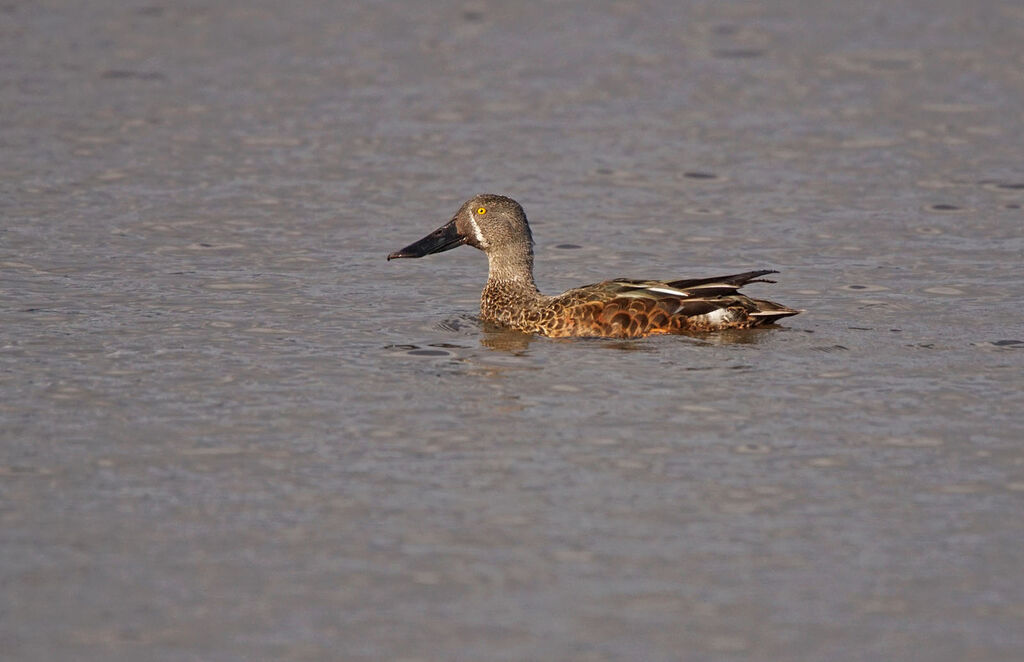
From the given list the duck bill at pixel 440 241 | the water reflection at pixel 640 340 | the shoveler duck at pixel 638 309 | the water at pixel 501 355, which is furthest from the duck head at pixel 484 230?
the water reflection at pixel 640 340

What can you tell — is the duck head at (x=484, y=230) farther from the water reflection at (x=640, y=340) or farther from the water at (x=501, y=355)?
the water reflection at (x=640, y=340)

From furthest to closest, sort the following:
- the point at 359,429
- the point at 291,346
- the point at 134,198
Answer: the point at 134,198 → the point at 291,346 → the point at 359,429

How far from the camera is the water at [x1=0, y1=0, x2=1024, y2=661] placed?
7020 mm

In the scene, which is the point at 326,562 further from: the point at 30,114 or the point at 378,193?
the point at 30,114

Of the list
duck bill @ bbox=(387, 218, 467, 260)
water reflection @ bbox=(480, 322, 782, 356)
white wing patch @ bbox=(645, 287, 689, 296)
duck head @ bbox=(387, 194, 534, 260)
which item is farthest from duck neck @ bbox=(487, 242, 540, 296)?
white wing patch @ bbox=(645, 287, 689, 296)

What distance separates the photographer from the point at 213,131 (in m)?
17.7

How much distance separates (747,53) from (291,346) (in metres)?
11.3

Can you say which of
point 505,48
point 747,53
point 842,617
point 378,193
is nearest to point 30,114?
point 378,193

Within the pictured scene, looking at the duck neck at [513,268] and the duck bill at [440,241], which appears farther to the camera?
the duck bill at [440,241]

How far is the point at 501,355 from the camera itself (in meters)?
11.1

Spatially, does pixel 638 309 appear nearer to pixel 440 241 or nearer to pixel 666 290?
pixel 666 290

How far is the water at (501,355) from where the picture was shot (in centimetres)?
702

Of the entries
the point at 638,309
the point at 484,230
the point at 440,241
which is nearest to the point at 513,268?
the point at 484,230

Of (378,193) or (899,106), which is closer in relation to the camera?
(378,193)
